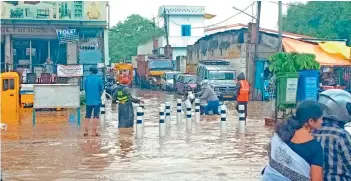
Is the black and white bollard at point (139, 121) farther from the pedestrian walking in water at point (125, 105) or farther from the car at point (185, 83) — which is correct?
the car at point (185, 83)

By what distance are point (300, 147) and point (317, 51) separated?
2947cm

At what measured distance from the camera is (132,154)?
508 inches

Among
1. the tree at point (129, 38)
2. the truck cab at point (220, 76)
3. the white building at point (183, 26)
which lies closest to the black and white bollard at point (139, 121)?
the truck cab at point (220, 76)

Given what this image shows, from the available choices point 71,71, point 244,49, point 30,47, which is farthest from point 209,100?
point 30,47

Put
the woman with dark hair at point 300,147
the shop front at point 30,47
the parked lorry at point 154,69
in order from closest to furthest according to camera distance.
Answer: the woman with dark hair at point 300,147, the shop front at point 30,47, the parked lorry at point 154,69

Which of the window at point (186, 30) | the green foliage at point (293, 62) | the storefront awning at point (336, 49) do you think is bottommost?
the green foliage at point (293, 62)

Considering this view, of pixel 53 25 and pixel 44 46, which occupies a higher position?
pixel 53 25

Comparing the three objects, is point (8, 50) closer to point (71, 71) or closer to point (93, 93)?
point (71, 71)

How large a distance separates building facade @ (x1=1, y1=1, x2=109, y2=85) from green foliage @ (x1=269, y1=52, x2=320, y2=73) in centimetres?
2308

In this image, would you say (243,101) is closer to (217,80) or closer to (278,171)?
(278,171)

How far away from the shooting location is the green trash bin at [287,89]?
56.5 ft

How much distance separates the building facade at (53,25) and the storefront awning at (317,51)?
37.2 ft

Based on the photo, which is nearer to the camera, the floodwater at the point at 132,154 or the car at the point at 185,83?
the floodwater at the point at 132,154

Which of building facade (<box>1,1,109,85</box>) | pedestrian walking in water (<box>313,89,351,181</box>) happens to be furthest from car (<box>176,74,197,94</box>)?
pedestrian walking in water (<box>313,89,351,181</box>)
